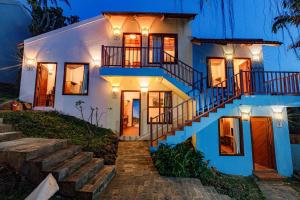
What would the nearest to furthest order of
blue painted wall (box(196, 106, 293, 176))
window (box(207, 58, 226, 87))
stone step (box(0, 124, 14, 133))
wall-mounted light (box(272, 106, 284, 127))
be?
1. stone step (box(0, 124, 14, 133))
2. blue painted wall (box(196, 106, 293, 176))
3. wall-mounted light (box(272, 106, 284, 127))
4. window (box(207, 58, 226, 87))

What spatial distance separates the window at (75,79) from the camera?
8992 mm

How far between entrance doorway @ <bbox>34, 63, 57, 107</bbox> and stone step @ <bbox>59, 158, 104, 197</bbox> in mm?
6267

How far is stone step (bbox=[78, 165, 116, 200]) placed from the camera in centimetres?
330

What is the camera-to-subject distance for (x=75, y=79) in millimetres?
10586

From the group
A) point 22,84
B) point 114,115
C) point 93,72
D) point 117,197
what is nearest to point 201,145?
point 114,115

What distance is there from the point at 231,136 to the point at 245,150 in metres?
0.99

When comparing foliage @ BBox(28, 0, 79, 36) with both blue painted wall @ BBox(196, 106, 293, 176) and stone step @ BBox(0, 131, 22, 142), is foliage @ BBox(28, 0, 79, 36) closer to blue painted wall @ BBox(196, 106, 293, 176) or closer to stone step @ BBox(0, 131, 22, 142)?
stone step @ BBox(0, 131, 22, 142)

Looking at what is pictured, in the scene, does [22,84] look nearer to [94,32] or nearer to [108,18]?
[94,32]

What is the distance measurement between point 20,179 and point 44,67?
25.8 ft

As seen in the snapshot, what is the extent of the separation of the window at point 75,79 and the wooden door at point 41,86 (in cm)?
135

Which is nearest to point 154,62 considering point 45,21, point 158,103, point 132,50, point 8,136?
point 132,50

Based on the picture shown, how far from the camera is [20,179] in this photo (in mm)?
3312

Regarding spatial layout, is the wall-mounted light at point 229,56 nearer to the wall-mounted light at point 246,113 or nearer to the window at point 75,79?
the wall-mounted light at point 246,113

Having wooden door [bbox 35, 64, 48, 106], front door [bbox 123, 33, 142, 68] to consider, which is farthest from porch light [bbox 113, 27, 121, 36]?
wooden door [bbox 35, 64, 48, 106]
